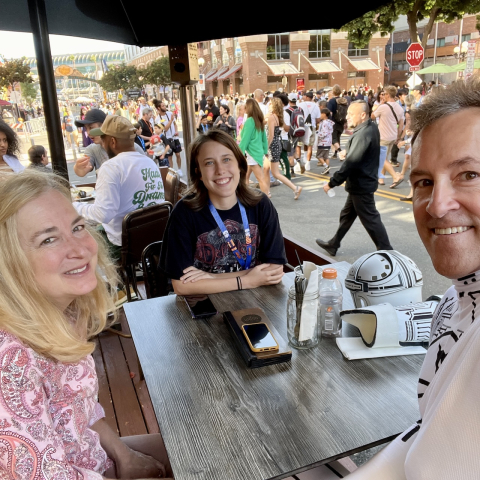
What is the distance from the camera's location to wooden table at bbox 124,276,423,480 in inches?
43.3

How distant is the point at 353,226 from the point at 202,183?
4.13 meters

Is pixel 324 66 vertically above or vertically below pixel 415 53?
above

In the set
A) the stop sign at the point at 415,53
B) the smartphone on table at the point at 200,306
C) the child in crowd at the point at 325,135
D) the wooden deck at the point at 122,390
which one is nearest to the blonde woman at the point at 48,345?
the smartphone on table at the point at 200,306

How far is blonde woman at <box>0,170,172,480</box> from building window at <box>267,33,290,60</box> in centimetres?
4299

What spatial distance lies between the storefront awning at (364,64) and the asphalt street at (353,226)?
122 feet

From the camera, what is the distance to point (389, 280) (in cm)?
167

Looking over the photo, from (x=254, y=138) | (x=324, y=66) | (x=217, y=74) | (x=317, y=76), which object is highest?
(x=217, y=74)

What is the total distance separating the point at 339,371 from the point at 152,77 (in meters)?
40.3

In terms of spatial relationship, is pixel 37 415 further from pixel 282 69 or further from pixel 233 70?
pixel 233 70

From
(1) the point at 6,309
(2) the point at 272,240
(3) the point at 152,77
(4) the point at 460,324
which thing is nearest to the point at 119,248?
(2) the point at 272,240

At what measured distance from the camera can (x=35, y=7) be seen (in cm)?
222

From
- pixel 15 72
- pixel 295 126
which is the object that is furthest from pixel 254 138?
pixel 15 72

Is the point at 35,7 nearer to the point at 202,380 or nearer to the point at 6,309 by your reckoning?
the point at 6,309

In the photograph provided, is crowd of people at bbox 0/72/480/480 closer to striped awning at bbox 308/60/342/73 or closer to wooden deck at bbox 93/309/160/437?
wooden deck at bbox 93/309/160/437
